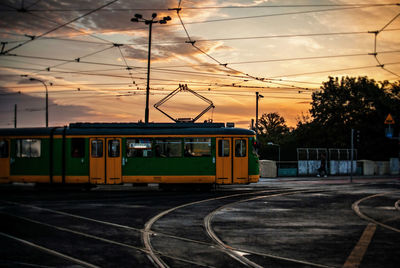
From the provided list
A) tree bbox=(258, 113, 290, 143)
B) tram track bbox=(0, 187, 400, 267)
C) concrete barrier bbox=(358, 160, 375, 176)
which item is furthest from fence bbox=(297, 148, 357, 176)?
tree bbox=(258, 113, 290, 143)

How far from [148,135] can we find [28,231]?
11.5 metres

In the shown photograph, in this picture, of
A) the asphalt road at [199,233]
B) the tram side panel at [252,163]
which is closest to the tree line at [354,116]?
the tram side panel at [252,163]

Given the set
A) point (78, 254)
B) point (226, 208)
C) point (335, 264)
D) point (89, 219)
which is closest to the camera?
point (335, 264)

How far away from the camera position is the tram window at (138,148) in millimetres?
21641

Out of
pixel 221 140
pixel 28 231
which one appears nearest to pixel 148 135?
pixel 221 140

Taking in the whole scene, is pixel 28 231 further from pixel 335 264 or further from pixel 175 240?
pixel 335 264

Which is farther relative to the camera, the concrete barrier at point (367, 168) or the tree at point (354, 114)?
the tree at point (354, 114)

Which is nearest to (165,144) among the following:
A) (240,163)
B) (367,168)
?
(240,163)

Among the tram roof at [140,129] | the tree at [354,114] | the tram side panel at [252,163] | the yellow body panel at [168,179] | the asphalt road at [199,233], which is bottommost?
the asphalt road at [199,233]

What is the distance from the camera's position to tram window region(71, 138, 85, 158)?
71.8ft

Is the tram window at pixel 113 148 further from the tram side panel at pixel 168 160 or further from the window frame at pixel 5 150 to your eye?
the window frame at pixel 5 150

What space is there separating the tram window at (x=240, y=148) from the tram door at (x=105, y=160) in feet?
18.0

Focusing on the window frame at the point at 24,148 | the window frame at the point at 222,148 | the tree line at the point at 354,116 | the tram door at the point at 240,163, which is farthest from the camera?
the tree line at the point at 354,116

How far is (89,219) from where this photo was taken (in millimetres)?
12219
